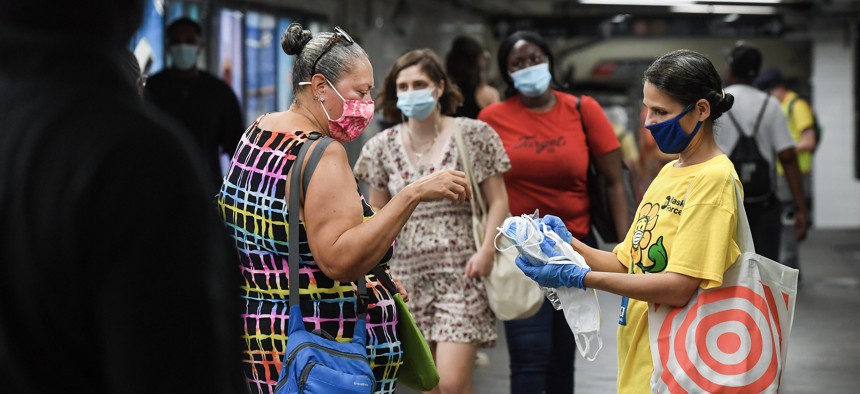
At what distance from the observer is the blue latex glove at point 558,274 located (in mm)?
3453

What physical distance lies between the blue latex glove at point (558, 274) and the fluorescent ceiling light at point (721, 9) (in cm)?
2226

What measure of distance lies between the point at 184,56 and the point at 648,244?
5.08 metres

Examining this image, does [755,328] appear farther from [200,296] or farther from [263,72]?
[263,72]

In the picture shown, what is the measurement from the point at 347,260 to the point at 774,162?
186 inches

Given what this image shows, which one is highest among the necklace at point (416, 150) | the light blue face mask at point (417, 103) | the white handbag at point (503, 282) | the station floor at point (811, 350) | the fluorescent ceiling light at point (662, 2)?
the fluorescent ceiling light at point (662, 2)

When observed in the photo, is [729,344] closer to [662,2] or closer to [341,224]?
[341,224]

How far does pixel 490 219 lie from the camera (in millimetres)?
5172

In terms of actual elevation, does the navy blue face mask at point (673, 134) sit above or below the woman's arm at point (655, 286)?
above

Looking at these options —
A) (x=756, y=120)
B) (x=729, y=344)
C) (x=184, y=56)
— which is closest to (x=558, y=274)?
(x=729, y=344)

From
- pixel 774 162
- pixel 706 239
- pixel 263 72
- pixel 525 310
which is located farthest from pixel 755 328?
pixel 263 72

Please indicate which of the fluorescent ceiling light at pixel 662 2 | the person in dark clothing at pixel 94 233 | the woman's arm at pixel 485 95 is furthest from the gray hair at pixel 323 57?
the fluorescent ceiling light at pixel 662 2

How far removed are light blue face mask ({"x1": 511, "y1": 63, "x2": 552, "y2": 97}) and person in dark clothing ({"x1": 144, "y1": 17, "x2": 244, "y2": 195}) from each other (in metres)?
2.56

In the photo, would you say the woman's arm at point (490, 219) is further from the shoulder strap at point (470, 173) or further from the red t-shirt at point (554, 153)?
the red t-shirt at point (554, 153)

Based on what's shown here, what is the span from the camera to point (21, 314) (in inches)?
56.6
